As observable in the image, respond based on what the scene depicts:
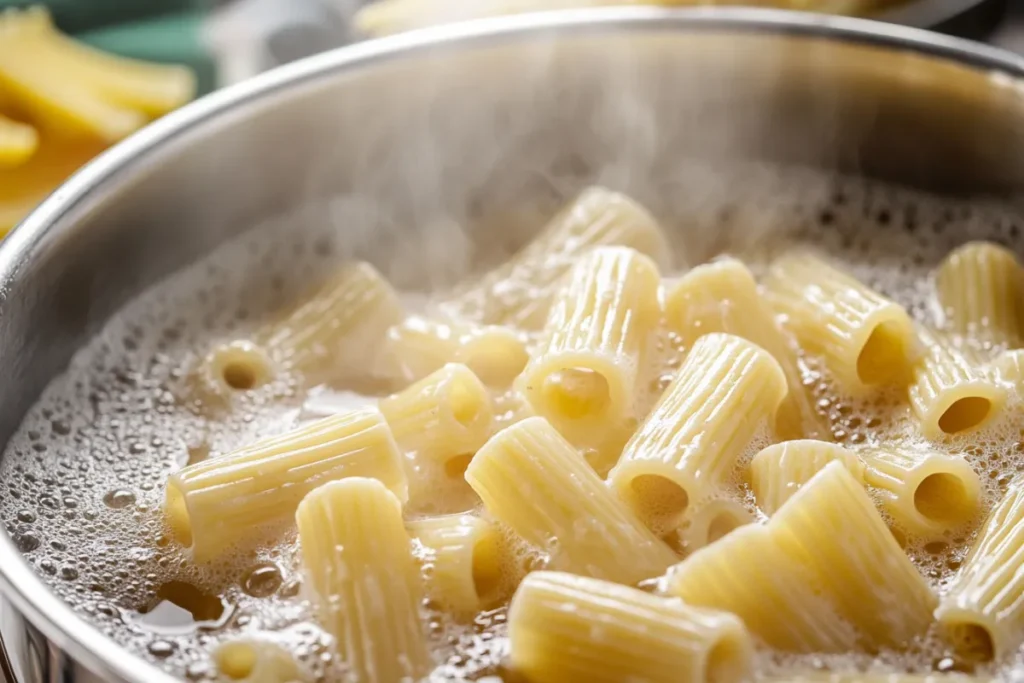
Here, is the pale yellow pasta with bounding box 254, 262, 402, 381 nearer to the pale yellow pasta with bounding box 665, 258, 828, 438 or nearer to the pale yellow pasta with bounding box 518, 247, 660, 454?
the pale yellow pasta with bounding box 518, 247, 660, 454

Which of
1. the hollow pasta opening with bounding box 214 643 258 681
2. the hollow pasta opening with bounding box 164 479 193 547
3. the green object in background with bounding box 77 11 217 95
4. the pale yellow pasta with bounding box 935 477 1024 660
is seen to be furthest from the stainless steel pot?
the pale yellow pasta with bounding box 935 477 1024 660

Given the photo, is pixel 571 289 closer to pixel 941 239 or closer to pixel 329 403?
pixel 329 403

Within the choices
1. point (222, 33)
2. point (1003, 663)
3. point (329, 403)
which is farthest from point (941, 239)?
point (222, 33)

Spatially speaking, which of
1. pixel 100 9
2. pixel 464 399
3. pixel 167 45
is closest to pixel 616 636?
pixel 464 399

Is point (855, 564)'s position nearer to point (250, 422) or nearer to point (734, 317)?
point (734, 317)

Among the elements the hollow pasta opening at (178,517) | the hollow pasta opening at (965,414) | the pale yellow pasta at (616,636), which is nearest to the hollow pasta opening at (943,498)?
the hollow pasta opening at (965,414)
